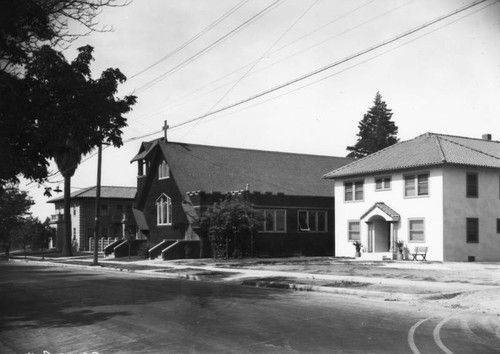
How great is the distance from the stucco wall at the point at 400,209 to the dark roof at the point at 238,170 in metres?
5.44

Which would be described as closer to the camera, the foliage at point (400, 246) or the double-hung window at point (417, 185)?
the double-hung window at point (417, 185)

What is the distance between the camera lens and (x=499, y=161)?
1368 inches

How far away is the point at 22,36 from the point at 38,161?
10.7 feet

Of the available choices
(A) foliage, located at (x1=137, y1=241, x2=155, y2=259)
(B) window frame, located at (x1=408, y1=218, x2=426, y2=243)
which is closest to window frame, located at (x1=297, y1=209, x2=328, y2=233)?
(B) window frame, located at (x1=408, y1=218, x2=426, y2=243)

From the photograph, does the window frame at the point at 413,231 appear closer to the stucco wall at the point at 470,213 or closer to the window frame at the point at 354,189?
the stucco wall at the point at 470,213

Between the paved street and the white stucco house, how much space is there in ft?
61.5

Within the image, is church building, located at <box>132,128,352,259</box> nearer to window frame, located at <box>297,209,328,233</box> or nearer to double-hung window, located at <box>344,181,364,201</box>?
window frame, located at <box>297,209,328,233</box>

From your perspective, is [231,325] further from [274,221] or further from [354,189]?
[274,221]

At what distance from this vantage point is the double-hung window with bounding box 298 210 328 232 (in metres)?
42.5

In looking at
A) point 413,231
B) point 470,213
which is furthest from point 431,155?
point 413,231

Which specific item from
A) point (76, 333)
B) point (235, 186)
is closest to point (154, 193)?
point (235, 186)

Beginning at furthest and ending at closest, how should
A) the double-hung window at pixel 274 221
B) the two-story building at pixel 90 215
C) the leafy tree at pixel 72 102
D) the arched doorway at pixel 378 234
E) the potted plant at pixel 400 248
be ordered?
1. the two-story building at pixel 90 215
2. the double-hung window at pixel 274 221
3. the arched doorway at pixel 378 234
4. the potted plant at pixel 400 248
5. the leafy tree at pixel 72 102

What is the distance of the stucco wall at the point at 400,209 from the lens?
3209 centimetres

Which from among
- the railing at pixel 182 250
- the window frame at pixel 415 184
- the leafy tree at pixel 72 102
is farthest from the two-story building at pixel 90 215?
the leafy tree at pixel 72 102
